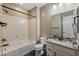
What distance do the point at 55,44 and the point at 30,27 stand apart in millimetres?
609

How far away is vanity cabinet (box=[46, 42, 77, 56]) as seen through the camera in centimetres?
110

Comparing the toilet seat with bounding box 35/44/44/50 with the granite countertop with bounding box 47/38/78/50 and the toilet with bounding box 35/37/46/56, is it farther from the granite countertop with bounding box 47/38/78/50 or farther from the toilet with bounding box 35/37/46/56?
the granite countertop with bounding box 47/38/78/50

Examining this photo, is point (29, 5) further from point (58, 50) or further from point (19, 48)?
point (58, 50)

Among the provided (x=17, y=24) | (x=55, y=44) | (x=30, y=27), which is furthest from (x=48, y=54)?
(x=17, y=24)

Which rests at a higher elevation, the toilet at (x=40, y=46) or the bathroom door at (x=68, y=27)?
the bathroom door at (x=68, y=27)

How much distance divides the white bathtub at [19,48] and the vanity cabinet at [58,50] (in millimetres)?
338

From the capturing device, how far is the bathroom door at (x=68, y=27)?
121 cm

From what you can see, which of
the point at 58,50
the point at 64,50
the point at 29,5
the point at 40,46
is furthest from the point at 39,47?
the point at 29,5

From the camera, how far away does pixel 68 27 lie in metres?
1.24

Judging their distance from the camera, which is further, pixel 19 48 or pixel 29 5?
pixel 19 48

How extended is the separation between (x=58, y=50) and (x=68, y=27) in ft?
1.57

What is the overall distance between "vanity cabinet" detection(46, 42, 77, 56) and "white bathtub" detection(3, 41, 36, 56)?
0.34 metres

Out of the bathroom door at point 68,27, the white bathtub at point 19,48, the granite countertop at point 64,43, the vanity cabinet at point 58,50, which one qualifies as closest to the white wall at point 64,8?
the bathroom door at point 68,27

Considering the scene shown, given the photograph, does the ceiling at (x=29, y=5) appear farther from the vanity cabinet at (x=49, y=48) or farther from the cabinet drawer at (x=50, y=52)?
the cabinet drawer at (x=50, y=52)
